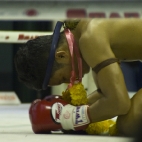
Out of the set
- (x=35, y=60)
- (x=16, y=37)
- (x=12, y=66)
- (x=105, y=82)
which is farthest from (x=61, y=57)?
(x=12, y=66)

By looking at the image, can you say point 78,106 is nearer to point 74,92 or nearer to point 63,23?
point 74,92

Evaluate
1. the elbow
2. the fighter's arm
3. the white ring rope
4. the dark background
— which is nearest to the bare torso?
the fighter's arm

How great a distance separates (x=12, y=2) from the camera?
686mm

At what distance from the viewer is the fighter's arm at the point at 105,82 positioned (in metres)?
1.40

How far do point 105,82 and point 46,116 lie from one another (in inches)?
10.0

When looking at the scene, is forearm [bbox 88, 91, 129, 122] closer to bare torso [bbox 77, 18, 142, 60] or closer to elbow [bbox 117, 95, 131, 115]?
elbow [bbox 117, 95, 131, 115]

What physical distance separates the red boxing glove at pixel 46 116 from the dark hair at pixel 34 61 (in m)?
0.11

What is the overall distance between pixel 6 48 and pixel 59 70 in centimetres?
235

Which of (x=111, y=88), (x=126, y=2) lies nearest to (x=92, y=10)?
(x=126, y=2)

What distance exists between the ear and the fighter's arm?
81 millimetres

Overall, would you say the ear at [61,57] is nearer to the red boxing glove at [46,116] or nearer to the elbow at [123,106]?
the red boxing glove at [46,116]

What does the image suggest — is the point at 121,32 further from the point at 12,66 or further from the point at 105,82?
the point at 12,66

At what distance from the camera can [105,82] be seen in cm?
141

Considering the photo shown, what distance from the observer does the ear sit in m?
1.53
